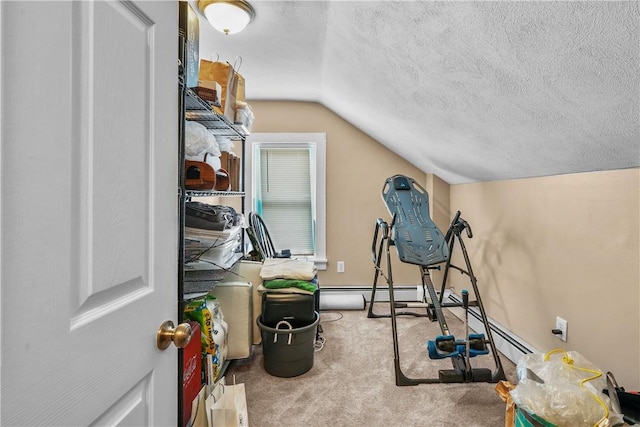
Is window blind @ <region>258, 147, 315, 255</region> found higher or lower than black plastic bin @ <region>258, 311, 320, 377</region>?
higher

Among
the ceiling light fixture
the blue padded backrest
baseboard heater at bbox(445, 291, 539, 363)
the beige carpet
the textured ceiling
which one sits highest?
the ceiling light fixture

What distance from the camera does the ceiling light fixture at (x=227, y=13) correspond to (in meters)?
1.78

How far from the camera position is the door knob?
720 mm

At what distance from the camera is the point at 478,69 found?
4.88ft

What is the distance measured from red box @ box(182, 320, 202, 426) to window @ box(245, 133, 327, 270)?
2.25m

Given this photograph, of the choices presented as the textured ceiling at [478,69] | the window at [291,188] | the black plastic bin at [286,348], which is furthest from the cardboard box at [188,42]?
the window at [291,188]

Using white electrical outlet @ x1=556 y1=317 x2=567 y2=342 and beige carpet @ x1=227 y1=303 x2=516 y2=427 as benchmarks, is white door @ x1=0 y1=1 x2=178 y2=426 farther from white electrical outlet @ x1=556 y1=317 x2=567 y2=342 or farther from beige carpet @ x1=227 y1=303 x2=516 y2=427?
white electrical outlet @ x1=556 y1=317 x2=567 y2=342

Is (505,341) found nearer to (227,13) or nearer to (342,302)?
(342,302)

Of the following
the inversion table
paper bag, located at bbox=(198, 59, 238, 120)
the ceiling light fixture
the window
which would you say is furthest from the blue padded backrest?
the ceiling light fixture

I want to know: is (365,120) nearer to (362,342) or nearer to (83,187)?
(362,342)

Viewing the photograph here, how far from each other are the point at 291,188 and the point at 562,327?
8.82 ft

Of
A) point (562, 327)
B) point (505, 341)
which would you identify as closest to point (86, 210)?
point (562, 327)

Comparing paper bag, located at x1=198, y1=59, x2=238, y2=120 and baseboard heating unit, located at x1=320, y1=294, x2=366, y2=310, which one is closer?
paper bag, located at x1=198, y1=59, x2=238, y2=120

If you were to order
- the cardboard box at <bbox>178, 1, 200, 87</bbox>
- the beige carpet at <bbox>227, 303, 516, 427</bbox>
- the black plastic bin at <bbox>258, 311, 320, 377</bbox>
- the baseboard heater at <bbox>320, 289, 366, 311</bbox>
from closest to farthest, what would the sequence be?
the cardboard box at <bbox>178, 1, 200, 87</bbox>, the beige carpet at <bbox>227, 303, 516, 427</bbox>, the black plastic bin at <bbox>258, 311, 320, 377</bbox>, the baseboard heater at <bbox>320, 289, 366, 311</bbox>
